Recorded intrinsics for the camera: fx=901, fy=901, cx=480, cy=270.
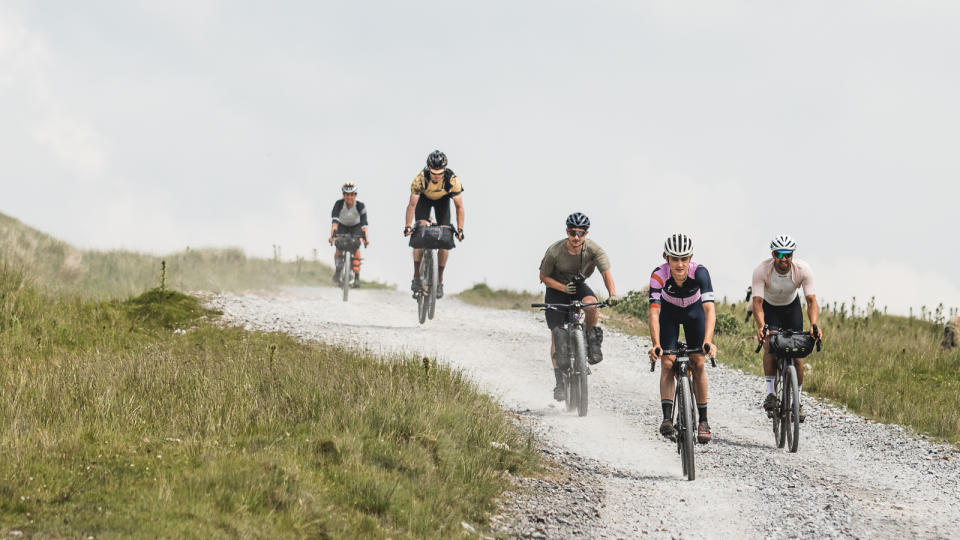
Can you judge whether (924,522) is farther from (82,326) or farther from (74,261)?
(74,261)

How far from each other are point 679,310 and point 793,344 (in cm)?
192

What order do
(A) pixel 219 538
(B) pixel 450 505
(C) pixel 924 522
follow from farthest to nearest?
(C) pixel 924 522
(B) pixel 450 505
(A) pixel 219 538

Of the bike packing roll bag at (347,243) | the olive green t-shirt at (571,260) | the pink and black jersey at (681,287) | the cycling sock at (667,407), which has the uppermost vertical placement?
the bike packing roll bag at (347,243)

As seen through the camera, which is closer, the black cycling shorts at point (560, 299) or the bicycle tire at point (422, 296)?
the black cycling shorts at point (560, 299)

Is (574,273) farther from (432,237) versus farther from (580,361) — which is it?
(432,237)

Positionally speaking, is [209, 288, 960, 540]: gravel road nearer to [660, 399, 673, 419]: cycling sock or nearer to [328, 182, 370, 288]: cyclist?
[660, 399, 673, 419]: cycling sock

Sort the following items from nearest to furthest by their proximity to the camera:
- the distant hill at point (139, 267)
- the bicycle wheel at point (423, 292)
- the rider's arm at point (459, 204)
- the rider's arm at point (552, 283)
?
1. the rider's arm at point (552, 283)
2. the rider's arm at point (459, 204)
3. the bicycle wheel at point (423, 292)
4. the distant hill at point (139, 267)

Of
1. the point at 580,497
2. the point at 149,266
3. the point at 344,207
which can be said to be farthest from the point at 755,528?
the point at 149,266

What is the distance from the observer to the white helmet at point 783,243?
33.8 ft

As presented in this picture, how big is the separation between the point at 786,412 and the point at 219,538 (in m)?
7.56

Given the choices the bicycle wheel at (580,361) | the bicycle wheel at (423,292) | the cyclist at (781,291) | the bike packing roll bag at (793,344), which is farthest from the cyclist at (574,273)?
the bicycle wheel at (423,292)

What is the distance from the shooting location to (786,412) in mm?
10977

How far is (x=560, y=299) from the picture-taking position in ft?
39.0

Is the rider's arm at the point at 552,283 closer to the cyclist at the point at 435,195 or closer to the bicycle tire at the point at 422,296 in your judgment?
the cyclist at the point at 435,195
